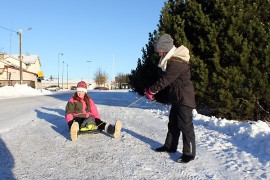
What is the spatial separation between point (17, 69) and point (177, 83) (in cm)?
6493

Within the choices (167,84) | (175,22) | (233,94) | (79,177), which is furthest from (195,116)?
(79,177)

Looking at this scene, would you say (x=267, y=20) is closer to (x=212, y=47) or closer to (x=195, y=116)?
(x=212, y=47)

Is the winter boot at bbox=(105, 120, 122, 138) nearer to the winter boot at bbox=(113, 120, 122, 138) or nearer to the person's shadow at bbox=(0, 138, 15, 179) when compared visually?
the winter boot at bbox=(113, 120, 122, 138)

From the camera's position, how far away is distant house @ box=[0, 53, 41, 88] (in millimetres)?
56881

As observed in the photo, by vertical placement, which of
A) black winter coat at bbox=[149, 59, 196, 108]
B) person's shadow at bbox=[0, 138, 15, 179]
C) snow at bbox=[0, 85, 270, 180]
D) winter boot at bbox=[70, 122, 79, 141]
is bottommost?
person's shadow at bbox=[0, 138, 15, 179]

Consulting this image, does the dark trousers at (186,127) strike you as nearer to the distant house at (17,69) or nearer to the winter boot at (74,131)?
the winter boot at (74,131)

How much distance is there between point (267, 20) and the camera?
402 inches

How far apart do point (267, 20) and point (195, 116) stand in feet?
12.1

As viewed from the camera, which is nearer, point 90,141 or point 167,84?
point 167,84

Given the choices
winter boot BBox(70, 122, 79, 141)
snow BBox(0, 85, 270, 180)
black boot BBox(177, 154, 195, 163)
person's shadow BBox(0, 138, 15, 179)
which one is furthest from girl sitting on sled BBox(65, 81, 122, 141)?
black boot BBox(177, 154, 195, 163)

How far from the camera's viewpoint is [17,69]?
65.6 metres

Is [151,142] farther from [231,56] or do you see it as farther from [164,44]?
[231,56]

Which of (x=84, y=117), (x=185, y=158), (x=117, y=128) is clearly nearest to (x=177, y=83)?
(x=185, y=158)

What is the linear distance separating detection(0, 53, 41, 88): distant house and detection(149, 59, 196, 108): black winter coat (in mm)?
39754
